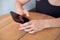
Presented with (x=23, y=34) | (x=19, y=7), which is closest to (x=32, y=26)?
(x=23, y=34)

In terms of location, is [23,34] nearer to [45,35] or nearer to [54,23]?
[45,35]

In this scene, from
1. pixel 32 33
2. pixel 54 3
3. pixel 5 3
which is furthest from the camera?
pixel 5 3

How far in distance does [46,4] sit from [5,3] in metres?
0.79

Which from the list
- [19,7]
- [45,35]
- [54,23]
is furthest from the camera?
[19,7]

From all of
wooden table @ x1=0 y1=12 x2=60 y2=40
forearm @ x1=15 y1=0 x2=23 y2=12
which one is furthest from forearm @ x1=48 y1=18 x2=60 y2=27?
forearm @ x1=15 y1=0 x2=23 y2=12

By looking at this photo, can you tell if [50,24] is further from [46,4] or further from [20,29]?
[46,4]

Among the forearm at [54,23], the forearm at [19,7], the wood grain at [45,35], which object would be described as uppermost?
the forearm at [19,7]

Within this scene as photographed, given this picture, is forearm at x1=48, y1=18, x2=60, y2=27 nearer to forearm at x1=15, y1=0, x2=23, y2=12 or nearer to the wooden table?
the wooden table

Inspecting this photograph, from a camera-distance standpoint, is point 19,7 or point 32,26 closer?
point 32,26

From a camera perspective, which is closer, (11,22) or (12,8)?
(11,22)

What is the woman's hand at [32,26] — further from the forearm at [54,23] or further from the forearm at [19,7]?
the forearm at [19,7]

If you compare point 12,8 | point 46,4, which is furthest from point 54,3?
point 12,8

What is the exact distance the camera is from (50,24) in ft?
3.42

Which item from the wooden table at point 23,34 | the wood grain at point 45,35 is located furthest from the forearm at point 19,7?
the wood grain at point 45,35
